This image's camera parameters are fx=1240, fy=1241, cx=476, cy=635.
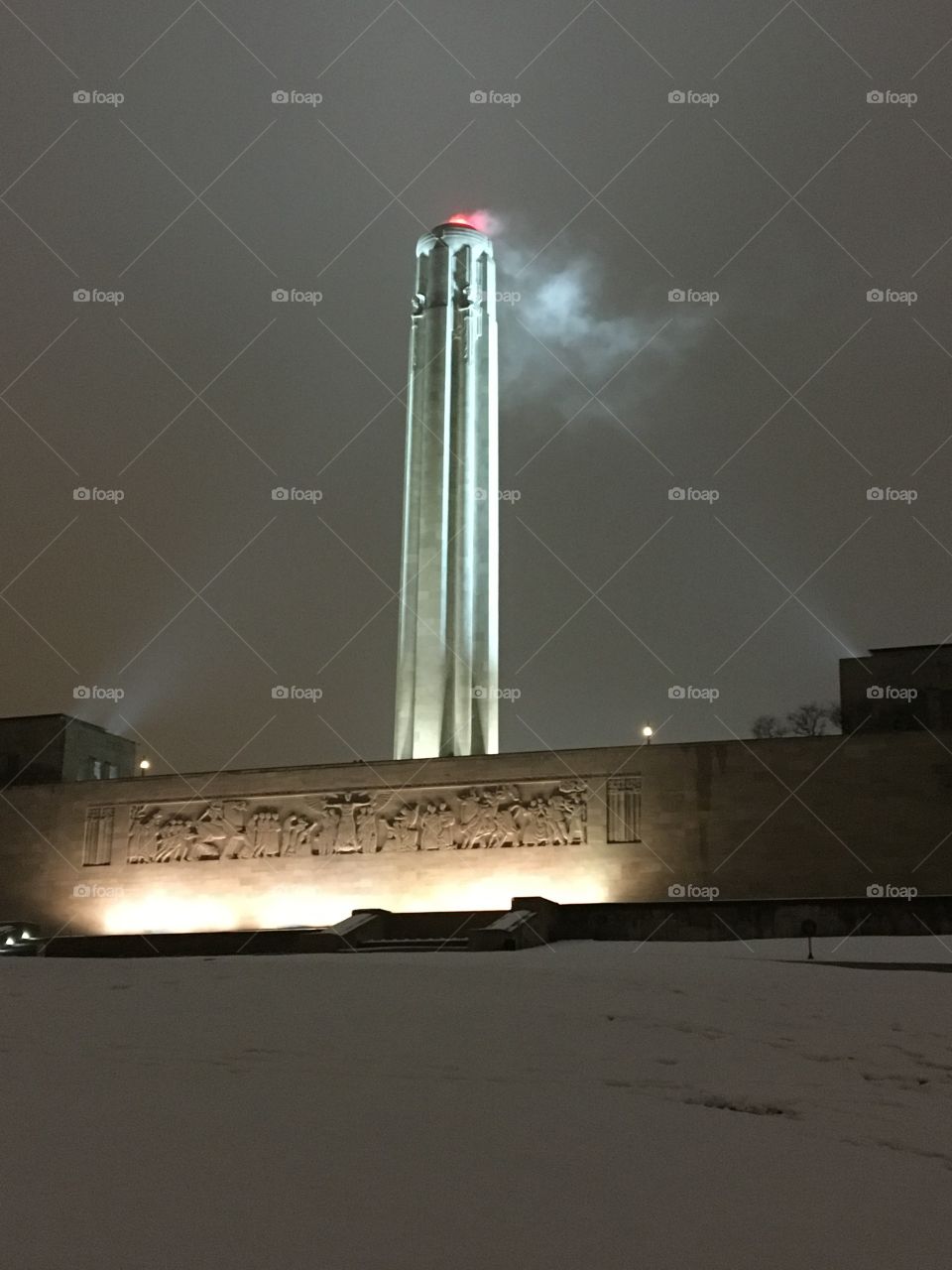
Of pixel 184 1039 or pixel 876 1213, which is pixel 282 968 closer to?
pixel 184 1039

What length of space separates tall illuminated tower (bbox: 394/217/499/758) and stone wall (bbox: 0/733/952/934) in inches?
182

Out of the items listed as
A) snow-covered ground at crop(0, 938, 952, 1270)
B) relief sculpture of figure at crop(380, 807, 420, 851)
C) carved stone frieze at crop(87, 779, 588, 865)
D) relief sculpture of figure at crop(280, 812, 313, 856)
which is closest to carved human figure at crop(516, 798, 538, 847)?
carved stone frieze at crop(87, 779, 588, 865)

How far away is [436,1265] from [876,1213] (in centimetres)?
118

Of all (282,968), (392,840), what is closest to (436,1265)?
(282,968)

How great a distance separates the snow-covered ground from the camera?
9.53 feet

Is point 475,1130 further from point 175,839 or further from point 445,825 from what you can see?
point 175,839

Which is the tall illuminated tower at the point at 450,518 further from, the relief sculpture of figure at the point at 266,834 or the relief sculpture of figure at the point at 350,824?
the relief sculpture of figure at the point at 266,834

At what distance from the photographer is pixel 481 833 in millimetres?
18953

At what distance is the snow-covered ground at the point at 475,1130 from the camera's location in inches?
114

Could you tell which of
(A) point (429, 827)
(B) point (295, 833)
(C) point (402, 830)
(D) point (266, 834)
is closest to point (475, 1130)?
(A) point (429, 827)

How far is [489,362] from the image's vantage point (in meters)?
26.2

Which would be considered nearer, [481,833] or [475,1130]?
[475,1130]

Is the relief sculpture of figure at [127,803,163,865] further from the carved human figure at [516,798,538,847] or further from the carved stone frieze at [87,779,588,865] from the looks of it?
the carved human figure at [516,798,538,847]

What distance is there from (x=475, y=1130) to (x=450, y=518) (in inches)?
855
